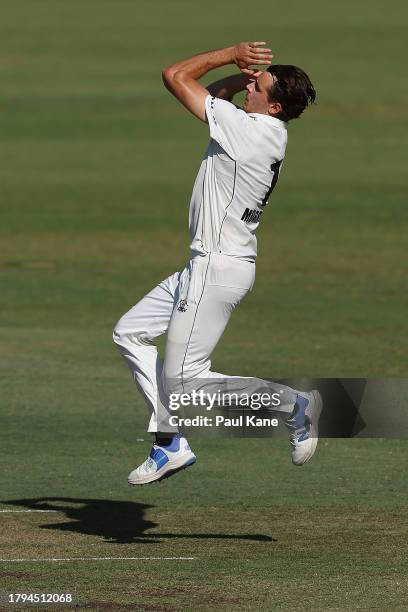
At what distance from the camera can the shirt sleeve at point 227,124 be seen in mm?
9289

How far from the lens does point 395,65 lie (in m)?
46.7

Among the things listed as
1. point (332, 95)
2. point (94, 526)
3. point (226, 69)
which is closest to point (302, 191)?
point (332, 95)

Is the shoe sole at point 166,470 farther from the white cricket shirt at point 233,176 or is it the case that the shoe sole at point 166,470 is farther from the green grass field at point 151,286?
the white cricket shirt at point 233,176

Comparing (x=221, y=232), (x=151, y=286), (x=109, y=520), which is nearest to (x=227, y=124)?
(x=221, y=232)

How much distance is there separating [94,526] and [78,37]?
43.1m

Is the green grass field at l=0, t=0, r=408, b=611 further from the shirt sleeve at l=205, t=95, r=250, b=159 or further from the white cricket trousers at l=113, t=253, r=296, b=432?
the shirt sleeve at l=205, t=95, r=250, b=159

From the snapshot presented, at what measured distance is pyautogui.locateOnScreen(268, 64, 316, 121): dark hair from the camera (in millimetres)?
9273

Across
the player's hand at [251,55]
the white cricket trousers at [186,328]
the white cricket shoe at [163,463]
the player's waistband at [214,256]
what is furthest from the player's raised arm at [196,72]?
the white cricket shoe at [163,463]

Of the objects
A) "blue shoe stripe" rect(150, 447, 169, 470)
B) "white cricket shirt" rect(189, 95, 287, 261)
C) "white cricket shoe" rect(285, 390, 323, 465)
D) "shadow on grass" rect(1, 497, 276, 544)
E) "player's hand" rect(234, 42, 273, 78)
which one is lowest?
"shadow on grass" rect(1, 497, 276, 544)

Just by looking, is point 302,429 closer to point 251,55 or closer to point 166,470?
point 166,470

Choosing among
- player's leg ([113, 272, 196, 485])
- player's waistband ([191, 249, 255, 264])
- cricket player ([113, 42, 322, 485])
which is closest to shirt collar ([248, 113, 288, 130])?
cricket player ([113, 42, 322, 485])

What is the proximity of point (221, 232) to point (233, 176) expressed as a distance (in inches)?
13.5

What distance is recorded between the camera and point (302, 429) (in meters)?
9.58

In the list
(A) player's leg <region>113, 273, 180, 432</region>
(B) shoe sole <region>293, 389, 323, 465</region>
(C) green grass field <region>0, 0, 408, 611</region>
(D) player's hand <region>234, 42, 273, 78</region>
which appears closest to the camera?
(C) green grass field <region>0, 0, 408, 611</region>
